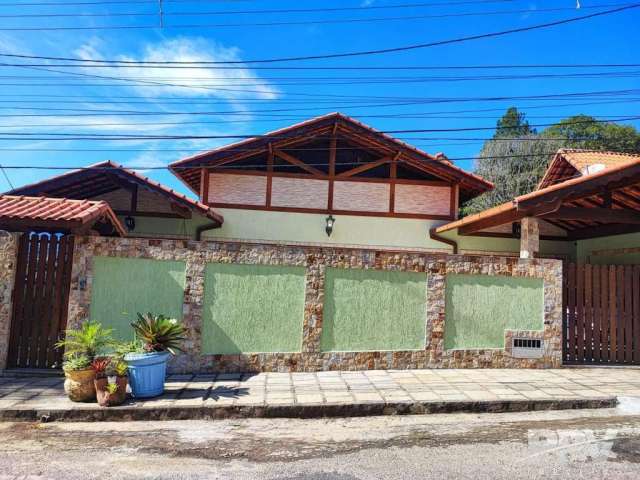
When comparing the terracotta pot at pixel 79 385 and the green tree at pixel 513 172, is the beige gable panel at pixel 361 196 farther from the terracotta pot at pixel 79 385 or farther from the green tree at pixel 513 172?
the green tree at pixel 513 172

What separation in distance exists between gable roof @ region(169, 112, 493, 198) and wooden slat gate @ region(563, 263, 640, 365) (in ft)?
13.2

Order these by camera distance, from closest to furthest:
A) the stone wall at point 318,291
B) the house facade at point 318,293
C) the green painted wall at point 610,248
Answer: the house facade at point 318,293, the stone wall at point 318,291, the green painted wall at point 610,248

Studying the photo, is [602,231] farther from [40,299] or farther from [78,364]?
[40,299]

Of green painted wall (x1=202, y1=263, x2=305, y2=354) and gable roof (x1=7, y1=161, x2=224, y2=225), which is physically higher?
gable roof (x1=7, y1=161, x2=224, y2=225)

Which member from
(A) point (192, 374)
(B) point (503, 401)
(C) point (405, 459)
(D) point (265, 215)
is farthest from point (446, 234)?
(C) point (405, 459)

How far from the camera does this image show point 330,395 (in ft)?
20.0

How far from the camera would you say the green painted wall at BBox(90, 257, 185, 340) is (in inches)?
283

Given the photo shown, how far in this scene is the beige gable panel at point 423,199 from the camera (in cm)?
1177

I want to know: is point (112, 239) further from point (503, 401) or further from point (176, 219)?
point (503, 401)

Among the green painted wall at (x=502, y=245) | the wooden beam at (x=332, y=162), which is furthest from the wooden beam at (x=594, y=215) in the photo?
the wooden beam at (x=332, y=162)

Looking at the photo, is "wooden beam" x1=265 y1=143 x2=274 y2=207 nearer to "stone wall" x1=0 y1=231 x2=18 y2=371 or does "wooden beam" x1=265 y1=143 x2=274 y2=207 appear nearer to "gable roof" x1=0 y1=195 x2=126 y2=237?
"gable roof" x1=0 y1=195 x2=126 y2=237

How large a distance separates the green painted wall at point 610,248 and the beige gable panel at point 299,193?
7.11m

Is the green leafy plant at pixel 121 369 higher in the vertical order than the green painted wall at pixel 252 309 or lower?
lower

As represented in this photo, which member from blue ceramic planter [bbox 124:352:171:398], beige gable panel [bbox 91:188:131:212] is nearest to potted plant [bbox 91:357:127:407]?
blue ceramic planter [bbox 124:352:171:398]
